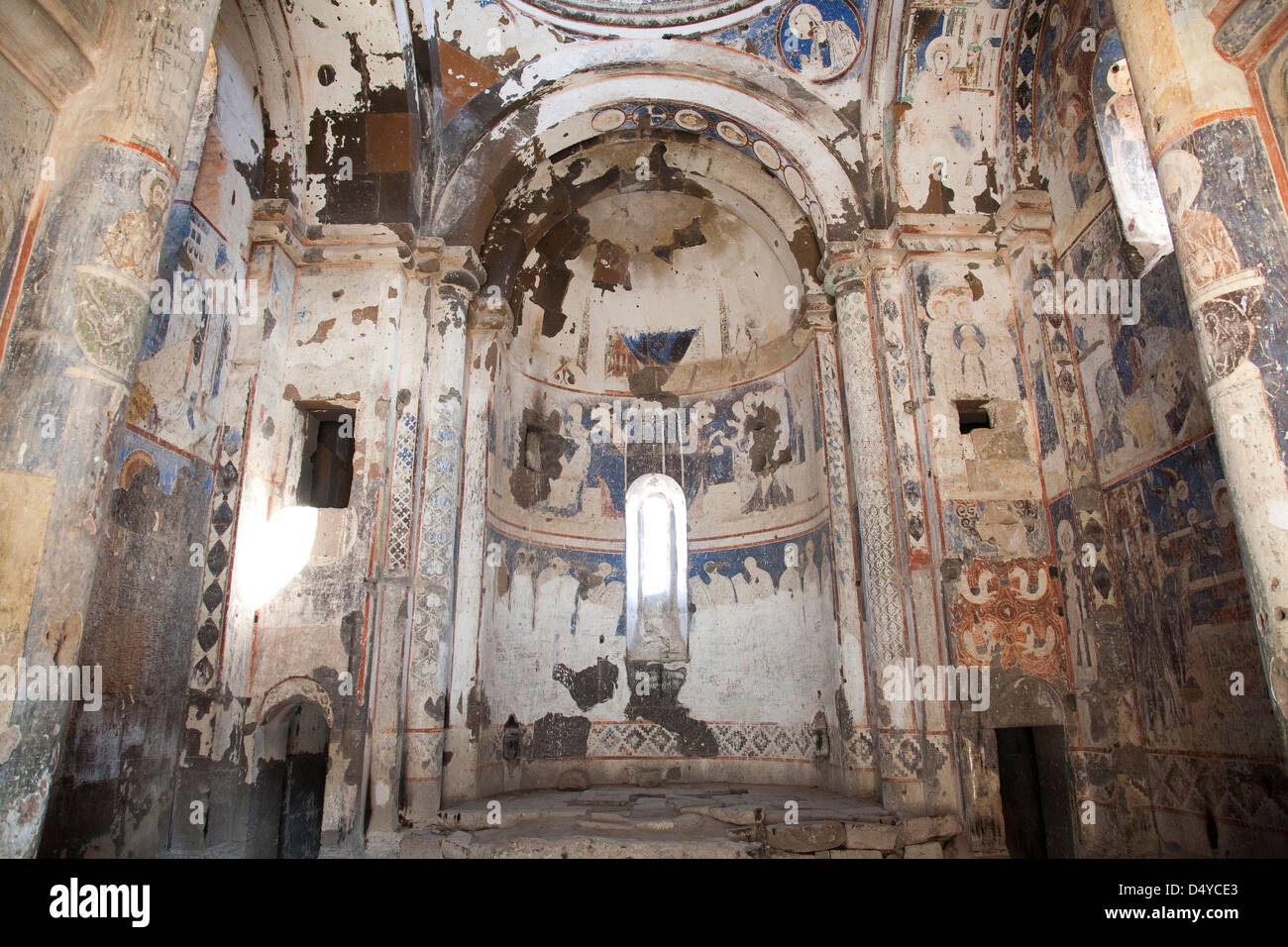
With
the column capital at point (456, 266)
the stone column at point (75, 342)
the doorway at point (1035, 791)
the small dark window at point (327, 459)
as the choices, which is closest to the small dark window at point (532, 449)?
the small dark window at point (327, 459)

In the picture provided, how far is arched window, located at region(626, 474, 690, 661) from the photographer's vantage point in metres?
14.0

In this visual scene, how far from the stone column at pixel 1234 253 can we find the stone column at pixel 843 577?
643 cm

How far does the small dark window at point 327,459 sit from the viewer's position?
10.7 metres

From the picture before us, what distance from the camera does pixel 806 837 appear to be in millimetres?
8539

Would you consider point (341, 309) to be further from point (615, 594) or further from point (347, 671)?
point (615, 594)

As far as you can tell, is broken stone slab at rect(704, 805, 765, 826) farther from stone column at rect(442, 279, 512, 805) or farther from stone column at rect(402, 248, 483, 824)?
stone column at rect(402, 248, 483, 824)

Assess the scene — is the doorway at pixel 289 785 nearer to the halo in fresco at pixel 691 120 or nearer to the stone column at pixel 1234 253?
the stone column at pixel 1234 253

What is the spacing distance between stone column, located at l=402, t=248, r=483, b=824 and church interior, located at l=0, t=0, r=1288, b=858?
0.06 metres

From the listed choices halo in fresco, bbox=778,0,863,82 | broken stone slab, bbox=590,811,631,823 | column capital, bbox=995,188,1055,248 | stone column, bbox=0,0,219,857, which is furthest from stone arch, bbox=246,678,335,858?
halo in fresco, bbox=778,0,863,82

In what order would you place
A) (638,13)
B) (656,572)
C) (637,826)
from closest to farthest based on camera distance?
(637,826), (638,13), (656,572)

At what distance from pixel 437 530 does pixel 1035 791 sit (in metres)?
8.19

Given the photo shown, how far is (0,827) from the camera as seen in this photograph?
4250 mm

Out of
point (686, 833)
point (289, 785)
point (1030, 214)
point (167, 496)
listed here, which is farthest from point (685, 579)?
point (167, 496)

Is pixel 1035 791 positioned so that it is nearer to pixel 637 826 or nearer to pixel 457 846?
pixel 637 826
